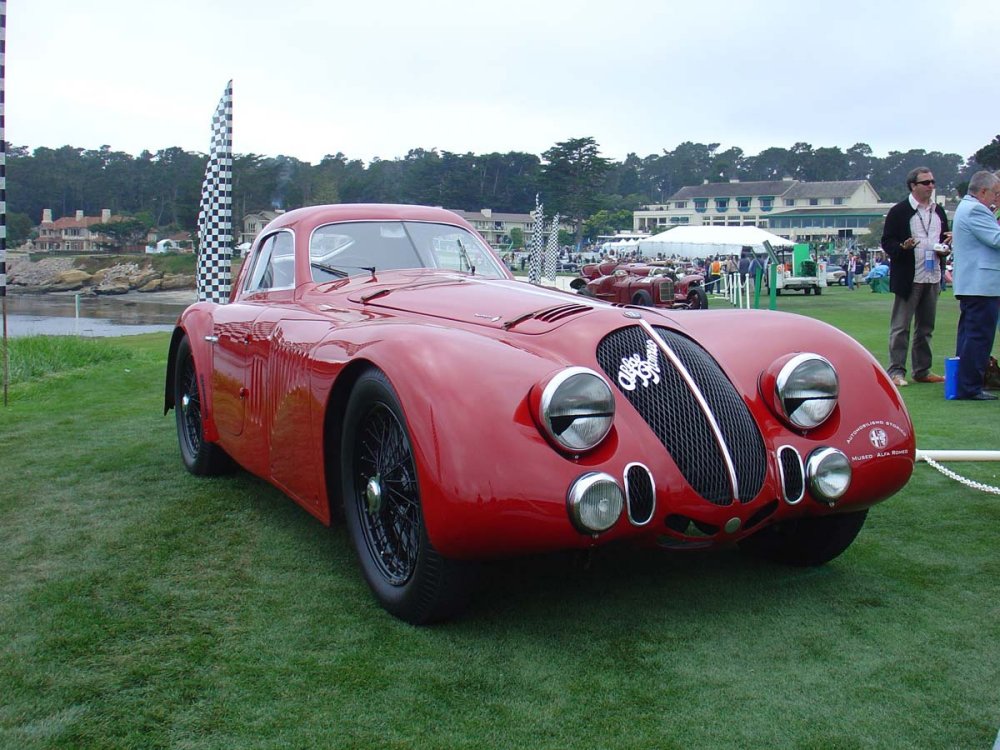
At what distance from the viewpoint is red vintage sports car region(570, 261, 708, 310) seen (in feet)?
72.7

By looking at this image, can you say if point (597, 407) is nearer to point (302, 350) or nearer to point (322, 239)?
point (302, 350)

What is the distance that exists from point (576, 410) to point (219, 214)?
8115 mm

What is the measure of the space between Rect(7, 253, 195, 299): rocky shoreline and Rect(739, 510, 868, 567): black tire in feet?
210

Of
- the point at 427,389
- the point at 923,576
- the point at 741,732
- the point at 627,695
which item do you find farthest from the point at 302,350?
the point at 923,576

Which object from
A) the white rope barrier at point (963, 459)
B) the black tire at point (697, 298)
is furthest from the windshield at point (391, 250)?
the black tire at point (697, 298)

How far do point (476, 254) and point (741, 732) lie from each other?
309cm

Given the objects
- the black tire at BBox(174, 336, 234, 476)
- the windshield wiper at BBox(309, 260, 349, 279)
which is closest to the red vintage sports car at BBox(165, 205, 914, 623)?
the windshield wiper at BBox(309, 260, 349, 279)

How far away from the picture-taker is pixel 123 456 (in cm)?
565

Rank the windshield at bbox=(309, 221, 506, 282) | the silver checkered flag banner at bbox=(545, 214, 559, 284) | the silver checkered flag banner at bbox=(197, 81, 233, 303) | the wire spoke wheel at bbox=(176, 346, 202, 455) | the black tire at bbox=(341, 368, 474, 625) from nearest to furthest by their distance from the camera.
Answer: the black tire at bbox=(341, 368, 474, 625), the windshield at bbox=(309, 221, 506, 282), the wire spoke wheel at bbox=(176, 346, 202, 455), the silver checkered flag banner at bbox=(197, 81, 233, 303), the silver checkered flag banner at bbox=(545, 214, 559, 284)

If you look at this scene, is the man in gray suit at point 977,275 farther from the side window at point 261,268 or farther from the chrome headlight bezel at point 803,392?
the side window at point 261,268

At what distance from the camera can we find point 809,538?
343 cm

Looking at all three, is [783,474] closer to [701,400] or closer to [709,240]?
[701,400]

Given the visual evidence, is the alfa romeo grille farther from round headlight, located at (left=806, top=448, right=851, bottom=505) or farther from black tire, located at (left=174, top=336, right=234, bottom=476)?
black tire, located at (left=174, top=336, right=234, bottom=476)

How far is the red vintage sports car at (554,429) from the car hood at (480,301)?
14mm
